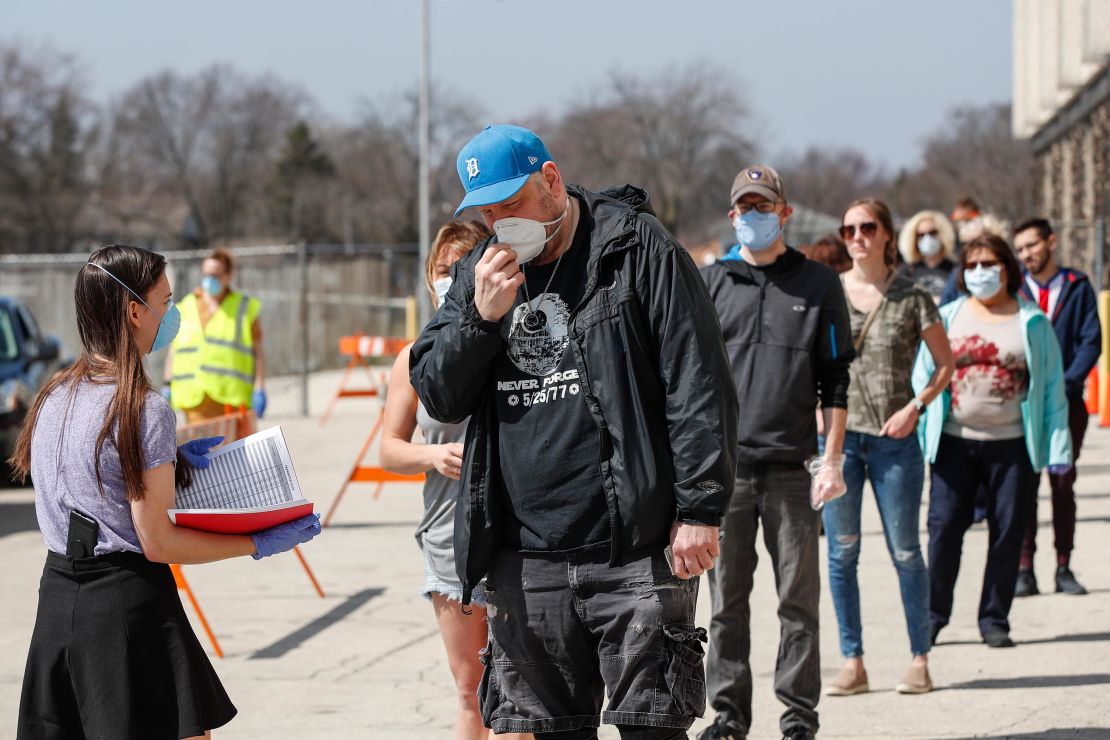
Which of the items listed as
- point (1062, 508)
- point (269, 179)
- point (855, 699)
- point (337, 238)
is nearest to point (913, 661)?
point (855, 699)

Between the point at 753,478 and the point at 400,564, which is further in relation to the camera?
the point at 400,564

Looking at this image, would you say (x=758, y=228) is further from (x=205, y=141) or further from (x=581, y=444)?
(x=205, y=141)

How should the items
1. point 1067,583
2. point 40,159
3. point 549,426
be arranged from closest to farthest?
point 549,426 < point 1067,583 < point 40,159

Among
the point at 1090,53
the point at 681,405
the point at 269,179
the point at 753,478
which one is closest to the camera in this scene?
the point at 681,405

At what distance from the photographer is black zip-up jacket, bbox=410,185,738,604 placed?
128 inches

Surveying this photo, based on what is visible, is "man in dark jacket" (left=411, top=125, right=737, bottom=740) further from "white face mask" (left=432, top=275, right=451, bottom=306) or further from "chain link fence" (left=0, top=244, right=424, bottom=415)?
"chain link fence" (left=0, top=244, right=424, bottom=415)

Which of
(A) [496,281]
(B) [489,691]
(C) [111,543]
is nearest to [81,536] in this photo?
(C) [111,543]

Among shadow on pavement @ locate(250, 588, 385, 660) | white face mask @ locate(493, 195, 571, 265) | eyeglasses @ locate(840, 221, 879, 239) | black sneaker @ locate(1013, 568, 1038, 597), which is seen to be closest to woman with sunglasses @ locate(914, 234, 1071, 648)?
eyeglasses @ locate(840, 221, 879, 239)

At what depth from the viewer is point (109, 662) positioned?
337cm

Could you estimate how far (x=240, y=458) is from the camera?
141 inches

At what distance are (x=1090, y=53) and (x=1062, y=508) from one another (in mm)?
14509

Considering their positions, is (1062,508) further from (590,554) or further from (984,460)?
(590,554)

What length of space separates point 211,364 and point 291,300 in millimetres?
15364

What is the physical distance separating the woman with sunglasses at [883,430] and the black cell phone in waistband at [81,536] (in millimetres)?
3285
